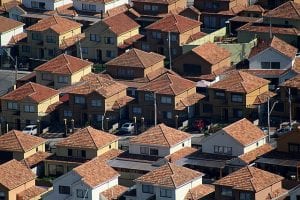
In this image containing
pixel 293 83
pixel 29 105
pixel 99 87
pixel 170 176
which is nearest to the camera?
pixel 170 176

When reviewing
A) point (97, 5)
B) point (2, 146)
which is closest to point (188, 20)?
point (97, 5)

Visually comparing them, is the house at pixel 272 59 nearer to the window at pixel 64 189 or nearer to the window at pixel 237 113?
the window at pixel 237 113

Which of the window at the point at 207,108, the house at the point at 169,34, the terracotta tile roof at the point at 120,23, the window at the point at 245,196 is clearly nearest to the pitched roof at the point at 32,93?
the window at the point at 207,108

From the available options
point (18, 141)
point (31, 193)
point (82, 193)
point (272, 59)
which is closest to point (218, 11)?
point (272, 59)

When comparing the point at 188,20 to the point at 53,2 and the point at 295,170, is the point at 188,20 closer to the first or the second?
the point at 53,2

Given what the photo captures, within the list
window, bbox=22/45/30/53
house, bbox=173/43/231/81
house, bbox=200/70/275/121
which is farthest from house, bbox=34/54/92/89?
house, bbox=200/70/275/121

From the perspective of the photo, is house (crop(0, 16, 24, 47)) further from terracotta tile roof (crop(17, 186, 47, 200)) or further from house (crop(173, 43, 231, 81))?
terracotta tile roof (crop(17, 186, 47, 200))

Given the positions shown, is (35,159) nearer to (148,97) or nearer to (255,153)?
(148,97)
